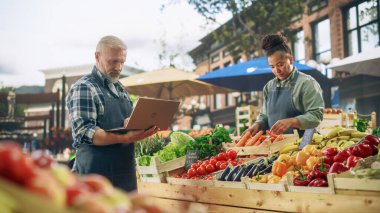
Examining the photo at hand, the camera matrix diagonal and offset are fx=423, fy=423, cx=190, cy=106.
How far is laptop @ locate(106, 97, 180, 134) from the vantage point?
3.27m

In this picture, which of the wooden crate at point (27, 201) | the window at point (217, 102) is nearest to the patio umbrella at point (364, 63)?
the wooden crate at point (27, 201)

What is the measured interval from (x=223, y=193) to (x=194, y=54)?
111 ft

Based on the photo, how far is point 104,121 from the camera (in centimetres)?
354

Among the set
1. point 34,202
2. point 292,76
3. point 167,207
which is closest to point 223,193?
point 167,207

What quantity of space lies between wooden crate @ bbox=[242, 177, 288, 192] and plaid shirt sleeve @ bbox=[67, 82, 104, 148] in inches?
57.2

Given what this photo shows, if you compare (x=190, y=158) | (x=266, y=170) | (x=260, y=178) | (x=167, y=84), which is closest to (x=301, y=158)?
(x=266, y=170)

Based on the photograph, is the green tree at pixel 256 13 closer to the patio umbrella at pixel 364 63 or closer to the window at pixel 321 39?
the window at pixel 321 39

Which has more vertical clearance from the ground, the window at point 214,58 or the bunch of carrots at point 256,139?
the window at point 214,58

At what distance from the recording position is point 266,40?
15.1 ft

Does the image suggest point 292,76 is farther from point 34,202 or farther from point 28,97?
point 28,97

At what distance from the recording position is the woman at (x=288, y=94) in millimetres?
4422

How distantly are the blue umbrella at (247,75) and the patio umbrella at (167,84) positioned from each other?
49.6 inches

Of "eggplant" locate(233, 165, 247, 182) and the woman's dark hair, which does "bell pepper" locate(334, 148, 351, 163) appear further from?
the woman's dark hair

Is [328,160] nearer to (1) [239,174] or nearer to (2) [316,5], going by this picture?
(1) [239,174]
